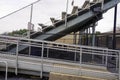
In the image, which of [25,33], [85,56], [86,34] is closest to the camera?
[85,56]

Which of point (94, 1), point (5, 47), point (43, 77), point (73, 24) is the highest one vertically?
point (94, 1)

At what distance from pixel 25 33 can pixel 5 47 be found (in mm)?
1077

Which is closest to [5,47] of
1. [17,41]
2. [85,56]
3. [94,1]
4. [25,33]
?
[25,33]

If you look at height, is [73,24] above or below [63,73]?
above

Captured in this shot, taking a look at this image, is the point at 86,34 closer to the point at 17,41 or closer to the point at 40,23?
the point at 40,23

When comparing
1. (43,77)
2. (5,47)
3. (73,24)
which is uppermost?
(73,24)

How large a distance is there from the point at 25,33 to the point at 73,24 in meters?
2.13

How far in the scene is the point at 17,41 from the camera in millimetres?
10711

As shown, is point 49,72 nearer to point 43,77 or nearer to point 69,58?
point 43,77

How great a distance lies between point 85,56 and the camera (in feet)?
41.3

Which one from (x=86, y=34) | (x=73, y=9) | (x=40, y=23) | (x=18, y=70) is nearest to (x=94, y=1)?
(x=73, y=9)

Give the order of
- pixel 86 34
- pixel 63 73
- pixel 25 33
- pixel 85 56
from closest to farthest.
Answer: pixel 63 73, pixel 85 56, pixel 25 33, pixel 86 34

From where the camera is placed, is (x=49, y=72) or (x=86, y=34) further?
(x=86, y=34)

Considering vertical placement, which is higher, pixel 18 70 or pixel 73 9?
pixel 73 9
